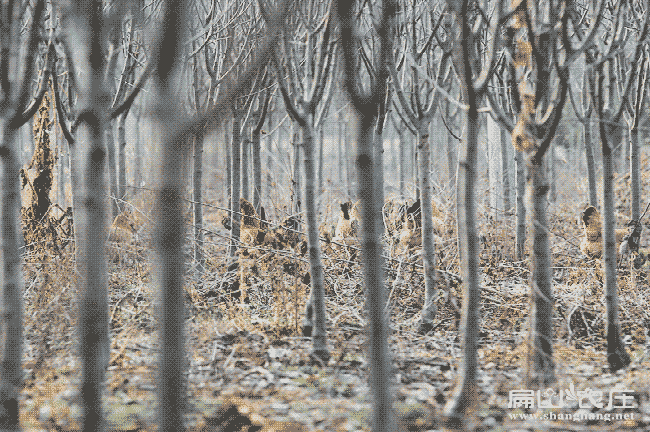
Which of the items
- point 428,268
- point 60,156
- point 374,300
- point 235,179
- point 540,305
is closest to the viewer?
point 374,300

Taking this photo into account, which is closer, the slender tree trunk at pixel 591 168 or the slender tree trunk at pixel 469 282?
the slender tree trunk at pixel 469 282

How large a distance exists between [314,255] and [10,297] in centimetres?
225

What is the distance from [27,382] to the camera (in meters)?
4.07

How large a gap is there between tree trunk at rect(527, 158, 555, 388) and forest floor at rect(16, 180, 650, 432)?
130 millimetres

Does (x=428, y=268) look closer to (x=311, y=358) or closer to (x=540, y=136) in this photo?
(x=311, y=358)

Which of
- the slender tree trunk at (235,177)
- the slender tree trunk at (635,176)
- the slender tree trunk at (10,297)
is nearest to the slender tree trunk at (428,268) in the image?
the slender tree trunk at (235,177)

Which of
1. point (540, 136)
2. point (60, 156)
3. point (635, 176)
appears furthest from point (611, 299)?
point (60, 156)

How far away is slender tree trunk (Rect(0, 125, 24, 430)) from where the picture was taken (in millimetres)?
2773

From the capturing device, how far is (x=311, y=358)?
459cm

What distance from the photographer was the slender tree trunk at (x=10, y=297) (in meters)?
2.77

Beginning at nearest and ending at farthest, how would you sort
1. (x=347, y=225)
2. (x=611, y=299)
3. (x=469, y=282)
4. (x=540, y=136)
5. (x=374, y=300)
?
(x=374, y=300) < (x=469, y=282) < (x=540, y=136) < (x=611, y=299) < (x=347, y=225)

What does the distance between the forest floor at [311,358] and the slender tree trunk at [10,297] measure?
0.32m

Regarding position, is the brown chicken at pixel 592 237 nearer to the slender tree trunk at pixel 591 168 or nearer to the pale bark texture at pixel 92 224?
the slender tree trunk at pixel 591 168

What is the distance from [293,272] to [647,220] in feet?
28.8
